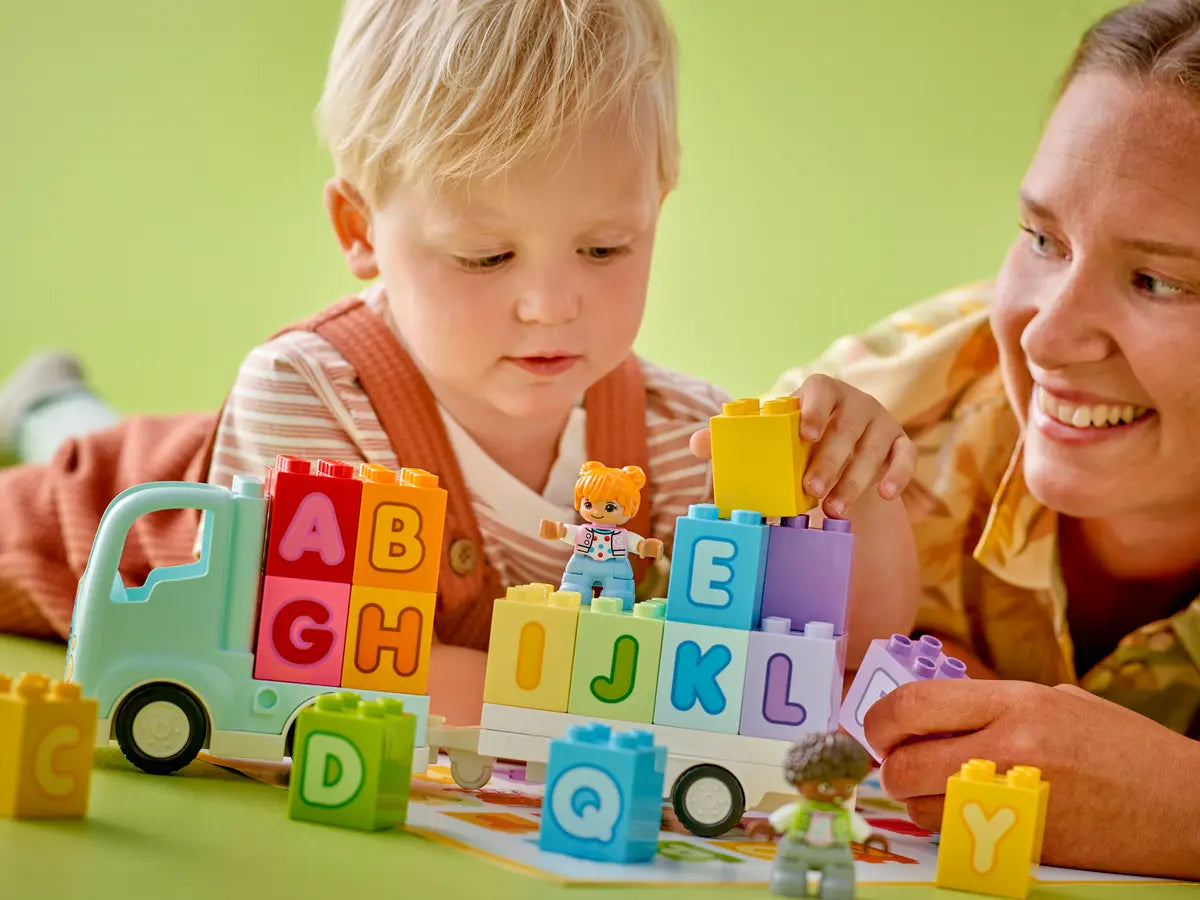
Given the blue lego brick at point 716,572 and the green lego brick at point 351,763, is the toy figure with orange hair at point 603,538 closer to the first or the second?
the blue lego brick at point 716,572

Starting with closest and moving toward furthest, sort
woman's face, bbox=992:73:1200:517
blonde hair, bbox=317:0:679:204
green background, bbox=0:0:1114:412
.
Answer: woman's face, bbox=992:73:1200:517 < blonde hair, bbox=317:0:679:204 < green background, bbox=0:0:1114:412

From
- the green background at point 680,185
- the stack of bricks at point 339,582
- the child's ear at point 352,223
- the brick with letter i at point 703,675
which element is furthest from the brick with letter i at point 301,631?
the green background at point 680,185

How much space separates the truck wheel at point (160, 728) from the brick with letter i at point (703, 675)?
292 mm

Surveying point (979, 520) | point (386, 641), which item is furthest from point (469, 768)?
point (979, 520)

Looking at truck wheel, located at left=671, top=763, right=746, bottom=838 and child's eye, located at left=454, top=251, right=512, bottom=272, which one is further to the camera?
child's eye, located at left=454, top=251, right=512, bottom=272

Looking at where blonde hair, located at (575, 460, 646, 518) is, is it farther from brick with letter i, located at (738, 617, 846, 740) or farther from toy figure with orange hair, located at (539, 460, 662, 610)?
brick with letter i, located at (738, 617, 846, 740)

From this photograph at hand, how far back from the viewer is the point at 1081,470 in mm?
1313

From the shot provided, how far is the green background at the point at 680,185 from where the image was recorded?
7.95ft

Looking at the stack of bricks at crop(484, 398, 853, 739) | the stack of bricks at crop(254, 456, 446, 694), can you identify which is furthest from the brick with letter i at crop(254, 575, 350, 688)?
the stack of bricks at crop(484, 398, 853, 739)

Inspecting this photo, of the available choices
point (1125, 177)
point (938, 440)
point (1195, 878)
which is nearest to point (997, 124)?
point (938, 440)

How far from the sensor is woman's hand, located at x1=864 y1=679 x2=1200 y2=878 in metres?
0.99

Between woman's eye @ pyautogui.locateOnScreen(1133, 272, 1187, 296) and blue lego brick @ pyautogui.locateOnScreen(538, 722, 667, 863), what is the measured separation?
24.9 inches

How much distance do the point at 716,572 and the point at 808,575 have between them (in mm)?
61

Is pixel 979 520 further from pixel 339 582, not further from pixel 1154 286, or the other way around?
pixel 339 582
